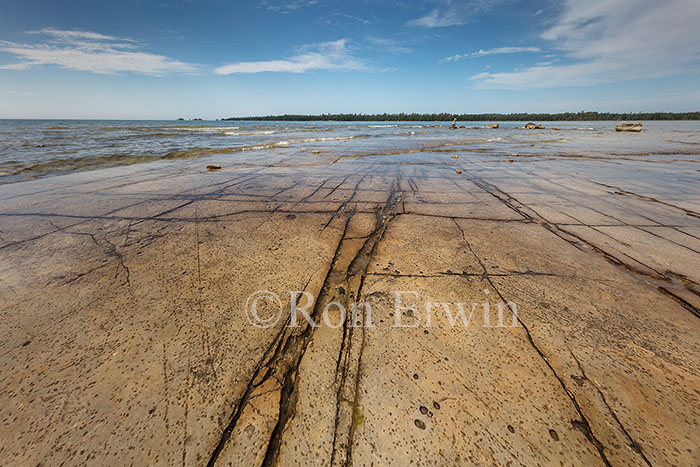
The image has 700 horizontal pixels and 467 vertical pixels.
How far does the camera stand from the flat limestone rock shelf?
103 cm

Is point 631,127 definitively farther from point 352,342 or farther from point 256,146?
point 352,342

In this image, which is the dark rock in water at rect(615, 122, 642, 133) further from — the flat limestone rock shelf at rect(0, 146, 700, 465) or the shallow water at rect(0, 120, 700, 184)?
the flat limestone rock shelf at rect(0, 146, 700, 465)

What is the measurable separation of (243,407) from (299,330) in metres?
0.48

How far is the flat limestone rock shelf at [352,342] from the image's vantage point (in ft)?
3.38

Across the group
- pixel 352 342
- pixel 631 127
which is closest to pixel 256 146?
pixel 352 342

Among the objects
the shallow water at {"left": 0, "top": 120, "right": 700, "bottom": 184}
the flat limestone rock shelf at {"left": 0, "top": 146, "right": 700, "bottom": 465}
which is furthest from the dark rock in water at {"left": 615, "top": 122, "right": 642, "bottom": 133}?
the flat limestone rock shelf at {"left": 0, "top": 146, "right": 700, "bottom": 465}

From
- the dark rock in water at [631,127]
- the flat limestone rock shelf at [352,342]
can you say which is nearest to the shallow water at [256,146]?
the flat limestone rock shelf at [352,342]

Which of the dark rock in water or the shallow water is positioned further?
the dark rock in water

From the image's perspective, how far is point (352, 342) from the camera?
4.77 feet

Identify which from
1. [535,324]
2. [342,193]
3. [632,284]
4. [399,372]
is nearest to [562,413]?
[535,324]

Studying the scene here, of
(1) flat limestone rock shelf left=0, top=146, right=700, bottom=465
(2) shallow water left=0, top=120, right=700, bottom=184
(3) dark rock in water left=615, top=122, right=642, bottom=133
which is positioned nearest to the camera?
(1) flat limestone rock shelf left=0, top=146, right=700, bottom=465

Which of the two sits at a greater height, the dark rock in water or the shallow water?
the dark rock in water

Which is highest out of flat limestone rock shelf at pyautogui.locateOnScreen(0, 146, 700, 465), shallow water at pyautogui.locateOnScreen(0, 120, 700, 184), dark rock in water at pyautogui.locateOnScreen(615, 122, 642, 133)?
dark rock in water at pyautogui.locateOnScreen(615, 122, 642, 133)

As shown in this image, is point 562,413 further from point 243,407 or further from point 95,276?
point 95,276
